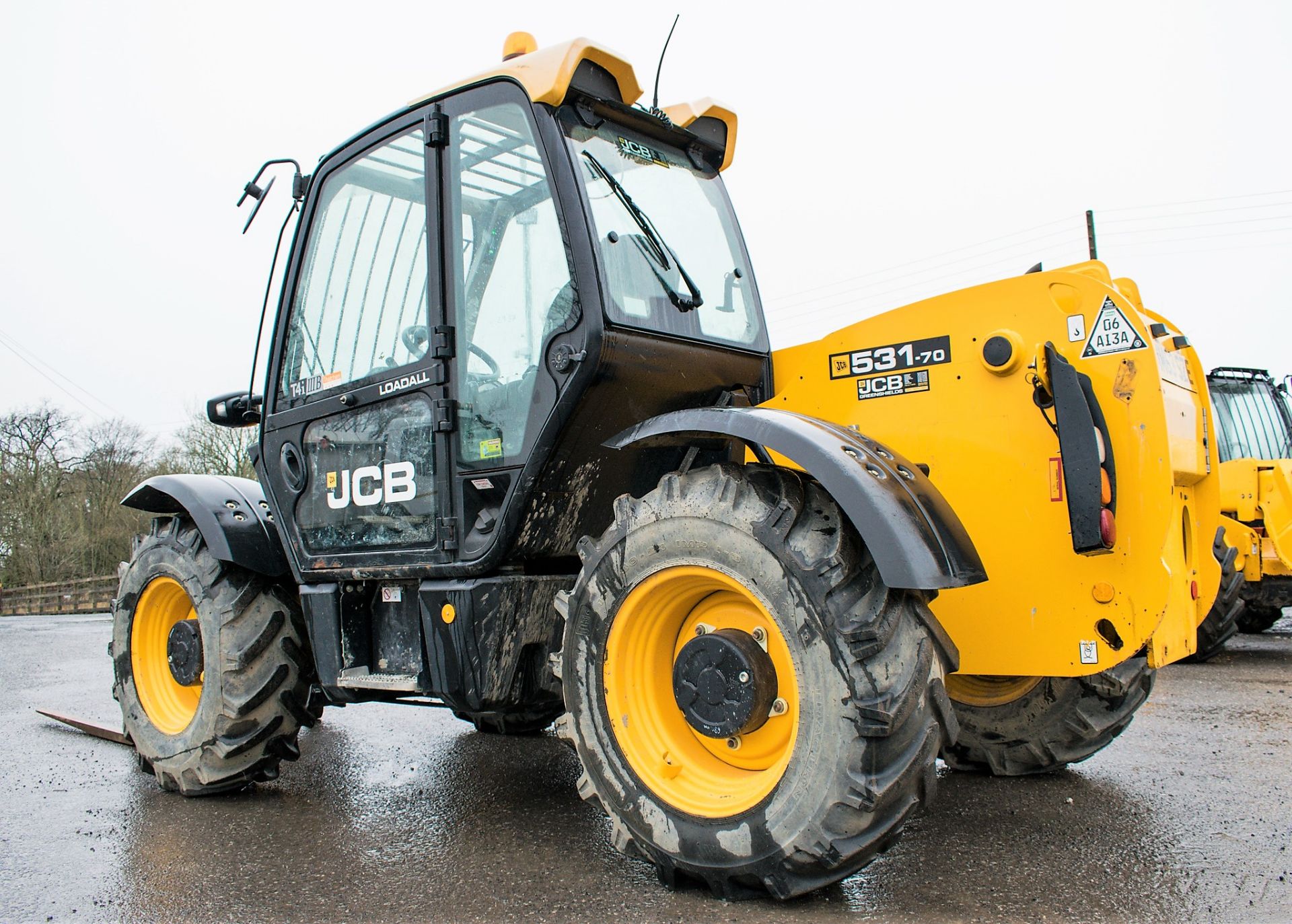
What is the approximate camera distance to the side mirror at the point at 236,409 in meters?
4.86

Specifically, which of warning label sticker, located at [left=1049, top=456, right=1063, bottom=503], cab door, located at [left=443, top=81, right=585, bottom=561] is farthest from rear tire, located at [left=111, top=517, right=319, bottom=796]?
warning label sticker, located at [left=1049, top=456, right=1063, bottom=503]

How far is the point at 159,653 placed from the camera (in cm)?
509

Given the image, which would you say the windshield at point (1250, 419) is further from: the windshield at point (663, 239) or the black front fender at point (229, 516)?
the black front fender at point (229, 516)

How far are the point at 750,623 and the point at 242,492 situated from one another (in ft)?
9.67

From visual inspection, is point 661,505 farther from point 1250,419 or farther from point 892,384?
point 1250,419

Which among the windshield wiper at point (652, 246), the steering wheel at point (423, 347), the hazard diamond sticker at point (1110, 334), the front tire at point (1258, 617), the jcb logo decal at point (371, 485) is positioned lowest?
the front tire at point (1258, 617)

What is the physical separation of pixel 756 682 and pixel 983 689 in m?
1.76

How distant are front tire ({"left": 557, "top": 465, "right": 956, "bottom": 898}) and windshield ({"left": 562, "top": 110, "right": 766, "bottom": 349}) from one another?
817 millimetres

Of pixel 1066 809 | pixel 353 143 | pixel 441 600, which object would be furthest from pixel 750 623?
pixel 353 143

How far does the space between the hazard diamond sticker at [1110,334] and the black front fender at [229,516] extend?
3.55 metres

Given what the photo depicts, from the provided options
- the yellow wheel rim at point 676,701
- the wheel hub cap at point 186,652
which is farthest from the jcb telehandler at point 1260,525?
the wheel hub cap at point 186,652

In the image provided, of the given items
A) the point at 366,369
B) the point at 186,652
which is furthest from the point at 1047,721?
the point at 186,652

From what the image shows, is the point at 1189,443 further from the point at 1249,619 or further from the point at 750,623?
the point at 1249,619

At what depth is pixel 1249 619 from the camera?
10.9 metres
